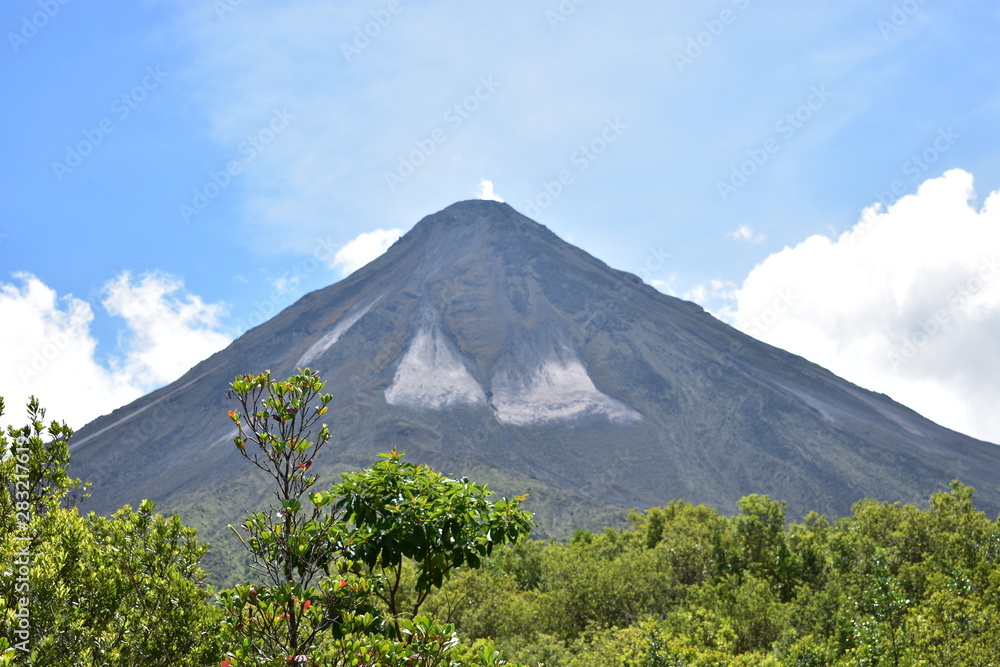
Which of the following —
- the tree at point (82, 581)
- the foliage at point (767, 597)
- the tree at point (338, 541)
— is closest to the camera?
the tree at point (338, 541)

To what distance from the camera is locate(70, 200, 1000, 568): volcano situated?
351 feet

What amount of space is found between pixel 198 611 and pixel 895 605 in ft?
43.1

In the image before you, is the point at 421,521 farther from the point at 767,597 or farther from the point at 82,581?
the point at 767,597

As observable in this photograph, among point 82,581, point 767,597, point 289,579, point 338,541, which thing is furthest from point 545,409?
point 289,579

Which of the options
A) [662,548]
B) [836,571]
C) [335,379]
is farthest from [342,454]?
[836,571]

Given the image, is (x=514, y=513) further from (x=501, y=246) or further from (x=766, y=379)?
(x=501, y=246)

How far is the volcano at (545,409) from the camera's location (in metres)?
107

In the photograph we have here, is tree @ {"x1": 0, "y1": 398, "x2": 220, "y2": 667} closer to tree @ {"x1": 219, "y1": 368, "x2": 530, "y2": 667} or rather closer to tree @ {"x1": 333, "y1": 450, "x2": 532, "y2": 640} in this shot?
tree @ {"x1": 219, "y1": 368, "x2": 530, "y2": 667}

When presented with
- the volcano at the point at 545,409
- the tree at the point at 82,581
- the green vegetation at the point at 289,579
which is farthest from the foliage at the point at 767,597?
the volcano at the point at 545,409

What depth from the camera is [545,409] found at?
130 metres

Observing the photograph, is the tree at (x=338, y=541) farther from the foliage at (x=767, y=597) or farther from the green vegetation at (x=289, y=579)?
the foliage at (x=767, y=597)

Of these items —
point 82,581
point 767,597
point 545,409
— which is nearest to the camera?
point 82,581

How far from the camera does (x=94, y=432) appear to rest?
140125 millimetres

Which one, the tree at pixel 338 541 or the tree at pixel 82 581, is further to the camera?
the tree at pixel 82 581
